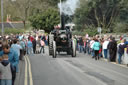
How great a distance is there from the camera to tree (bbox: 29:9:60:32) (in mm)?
56156

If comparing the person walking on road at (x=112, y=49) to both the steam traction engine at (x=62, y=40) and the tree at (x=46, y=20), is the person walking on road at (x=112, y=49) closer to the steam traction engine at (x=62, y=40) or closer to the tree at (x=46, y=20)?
the steam traction engine at (x=62, y=40)

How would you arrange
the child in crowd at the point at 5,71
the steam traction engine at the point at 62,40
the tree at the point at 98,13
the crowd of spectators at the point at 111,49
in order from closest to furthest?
the child in crowd at the point at 5,71 < the crowd of spectators at the point at 111,49 < the steam traction engine at the point at 62,40 < the tree at the point at 98,13

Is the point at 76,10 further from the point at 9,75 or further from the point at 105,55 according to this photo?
the point at 9,75

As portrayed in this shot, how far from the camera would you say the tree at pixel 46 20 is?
56.2 metres

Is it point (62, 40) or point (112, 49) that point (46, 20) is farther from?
point (112, 49)

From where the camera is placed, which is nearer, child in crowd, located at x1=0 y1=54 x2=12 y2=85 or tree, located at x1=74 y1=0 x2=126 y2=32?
child in crowd, located at x1=0 y1=54 x2=12 y2=85

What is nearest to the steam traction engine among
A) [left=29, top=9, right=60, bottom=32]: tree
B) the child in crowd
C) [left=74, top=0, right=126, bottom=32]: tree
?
the child in crowd

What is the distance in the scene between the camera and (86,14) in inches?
2247

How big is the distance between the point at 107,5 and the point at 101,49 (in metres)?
32.1

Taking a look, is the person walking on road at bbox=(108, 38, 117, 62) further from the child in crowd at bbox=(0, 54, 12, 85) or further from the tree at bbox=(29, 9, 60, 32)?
the tree at bbox=(29, 9, 60, 32)

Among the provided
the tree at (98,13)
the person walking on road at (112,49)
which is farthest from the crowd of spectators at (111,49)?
the tree at (98,13)

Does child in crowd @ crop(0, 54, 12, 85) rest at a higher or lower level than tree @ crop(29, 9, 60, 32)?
lower

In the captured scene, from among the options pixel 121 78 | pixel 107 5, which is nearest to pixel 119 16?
pixel 107 5

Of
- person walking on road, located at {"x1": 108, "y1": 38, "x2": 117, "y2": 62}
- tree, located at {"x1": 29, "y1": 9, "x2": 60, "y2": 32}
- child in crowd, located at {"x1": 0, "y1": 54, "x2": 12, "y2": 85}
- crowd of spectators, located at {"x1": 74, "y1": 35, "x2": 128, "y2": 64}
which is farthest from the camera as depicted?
tree, located at {"x1": 29, "y1": 9, "x2": 60, "y2": 32}
